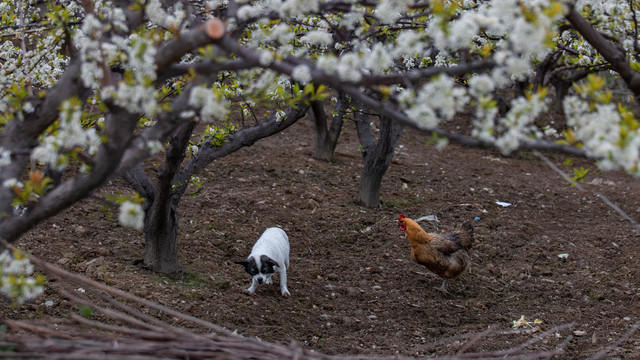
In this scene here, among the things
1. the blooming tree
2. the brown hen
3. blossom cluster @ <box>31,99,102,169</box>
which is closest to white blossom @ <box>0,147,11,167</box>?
the blooming tree

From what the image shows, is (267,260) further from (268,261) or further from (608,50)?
(608,50)

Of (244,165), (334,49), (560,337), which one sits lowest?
(560,337)

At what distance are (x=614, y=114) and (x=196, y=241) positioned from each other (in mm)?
5680

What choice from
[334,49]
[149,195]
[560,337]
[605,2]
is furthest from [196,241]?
[605,2]

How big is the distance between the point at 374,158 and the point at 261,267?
134 inches

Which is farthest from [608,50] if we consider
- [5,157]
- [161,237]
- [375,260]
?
[161,237]

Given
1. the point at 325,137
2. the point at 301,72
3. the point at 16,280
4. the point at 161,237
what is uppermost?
the point at 325,137

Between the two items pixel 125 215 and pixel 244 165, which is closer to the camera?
pixel 125 215

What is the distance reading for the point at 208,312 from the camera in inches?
218

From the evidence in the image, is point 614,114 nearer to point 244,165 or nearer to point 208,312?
point 208,312

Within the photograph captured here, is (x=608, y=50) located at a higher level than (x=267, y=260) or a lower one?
higher

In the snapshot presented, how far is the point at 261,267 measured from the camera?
6062 mm

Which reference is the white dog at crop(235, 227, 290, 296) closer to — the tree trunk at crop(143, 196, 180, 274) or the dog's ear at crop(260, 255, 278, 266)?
the dog's ear at crop(260, 255, 278, 266)

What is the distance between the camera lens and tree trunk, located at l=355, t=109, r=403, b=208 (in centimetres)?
862
